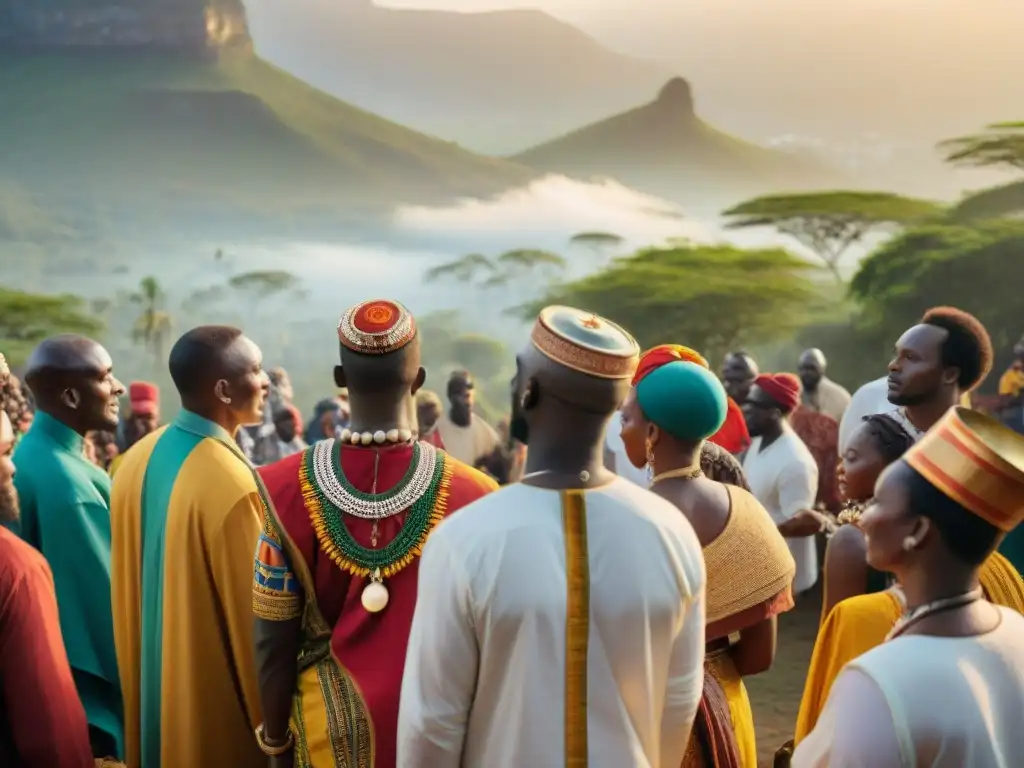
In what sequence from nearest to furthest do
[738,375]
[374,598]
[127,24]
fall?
[374,598]
[738,375]
[127,24]

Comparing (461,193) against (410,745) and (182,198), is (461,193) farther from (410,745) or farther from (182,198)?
(410,745)

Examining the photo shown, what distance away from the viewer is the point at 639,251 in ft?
87.7

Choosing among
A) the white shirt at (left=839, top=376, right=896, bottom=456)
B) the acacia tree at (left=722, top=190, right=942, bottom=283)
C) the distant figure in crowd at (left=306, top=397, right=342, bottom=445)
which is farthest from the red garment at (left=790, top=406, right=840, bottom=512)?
the acacia tree at (left=722, top=190, right=942, bottom=283)

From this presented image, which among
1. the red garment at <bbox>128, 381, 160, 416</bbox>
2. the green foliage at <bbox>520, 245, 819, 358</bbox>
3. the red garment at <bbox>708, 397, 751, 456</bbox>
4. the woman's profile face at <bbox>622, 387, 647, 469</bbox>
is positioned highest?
the woman's profile face at <bbox>622, 387, 647, 469</bbox>

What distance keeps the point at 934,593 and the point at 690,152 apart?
27401 millimetres

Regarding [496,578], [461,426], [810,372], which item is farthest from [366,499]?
[810,372]

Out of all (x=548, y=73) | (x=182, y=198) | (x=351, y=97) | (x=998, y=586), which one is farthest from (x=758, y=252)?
(x=998, y=586)

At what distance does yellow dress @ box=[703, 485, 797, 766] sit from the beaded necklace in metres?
0.76

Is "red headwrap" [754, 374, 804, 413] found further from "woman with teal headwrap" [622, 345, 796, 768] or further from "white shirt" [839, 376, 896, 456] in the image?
"woman with teal headwrap" [622, 345, 796, 768]

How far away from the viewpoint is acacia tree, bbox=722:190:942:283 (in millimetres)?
26250

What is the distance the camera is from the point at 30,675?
2516 mm

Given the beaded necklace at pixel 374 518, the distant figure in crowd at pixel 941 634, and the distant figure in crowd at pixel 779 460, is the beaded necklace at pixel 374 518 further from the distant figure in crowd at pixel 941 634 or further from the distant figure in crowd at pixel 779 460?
the distant figure in crowd at pixel 779 460

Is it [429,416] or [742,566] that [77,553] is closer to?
[742,566]

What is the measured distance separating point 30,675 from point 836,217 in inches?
1020
